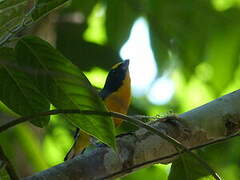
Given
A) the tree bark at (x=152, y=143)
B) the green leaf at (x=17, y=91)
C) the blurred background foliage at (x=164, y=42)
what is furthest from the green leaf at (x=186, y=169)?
the blurred background foliage at (x=164, y=42)

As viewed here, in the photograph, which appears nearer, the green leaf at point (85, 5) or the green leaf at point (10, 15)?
the green leaf at point (10, 15)

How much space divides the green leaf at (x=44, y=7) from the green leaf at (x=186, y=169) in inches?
16.1

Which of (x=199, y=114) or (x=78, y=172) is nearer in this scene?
(x=78, y=172)

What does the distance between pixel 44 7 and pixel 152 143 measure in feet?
1.62

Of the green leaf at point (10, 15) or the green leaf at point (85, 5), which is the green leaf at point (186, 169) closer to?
the green leaf at point (10, 15)

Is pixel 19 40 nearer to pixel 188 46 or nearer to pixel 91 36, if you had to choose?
pixel 188 46

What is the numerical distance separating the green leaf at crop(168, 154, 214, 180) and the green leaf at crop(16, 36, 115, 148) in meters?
0.17

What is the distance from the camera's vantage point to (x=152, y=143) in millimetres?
1423

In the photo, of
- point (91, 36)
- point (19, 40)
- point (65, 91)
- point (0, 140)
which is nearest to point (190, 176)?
point (65, 91)

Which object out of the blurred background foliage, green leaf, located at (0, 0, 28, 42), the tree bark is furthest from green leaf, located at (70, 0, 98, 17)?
green leaf, located at (0, 0, 28, 42)

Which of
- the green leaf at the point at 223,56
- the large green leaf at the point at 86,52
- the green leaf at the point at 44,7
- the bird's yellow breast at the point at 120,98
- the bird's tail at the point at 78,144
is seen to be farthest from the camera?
the bird's yellow breast at the point at 120,98

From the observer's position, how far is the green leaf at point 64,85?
3.77 ft

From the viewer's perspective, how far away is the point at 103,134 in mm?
1148

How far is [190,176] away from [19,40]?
1.45ft
